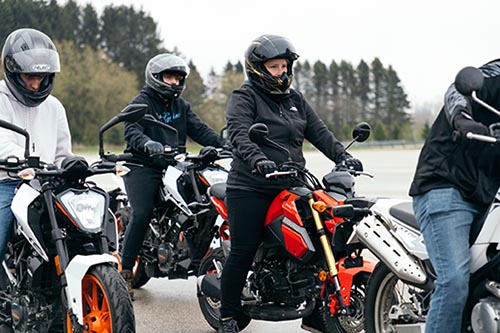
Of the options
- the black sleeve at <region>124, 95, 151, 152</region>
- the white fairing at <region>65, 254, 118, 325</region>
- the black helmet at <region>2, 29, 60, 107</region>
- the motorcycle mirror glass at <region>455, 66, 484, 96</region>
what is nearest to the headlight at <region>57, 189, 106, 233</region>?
the white fairing at <region>65, 254, 118, 325</region>

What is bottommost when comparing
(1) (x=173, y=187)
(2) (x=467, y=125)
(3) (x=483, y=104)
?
(1) (x=173, y=187)

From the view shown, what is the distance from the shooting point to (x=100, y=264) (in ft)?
16.4

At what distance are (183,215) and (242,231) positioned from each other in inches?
79.8

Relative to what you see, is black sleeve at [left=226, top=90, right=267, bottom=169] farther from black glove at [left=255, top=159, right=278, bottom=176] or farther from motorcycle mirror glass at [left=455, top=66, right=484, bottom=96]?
motorcycle mirror glass at [left=455, top=66, right=484, bottom=96]

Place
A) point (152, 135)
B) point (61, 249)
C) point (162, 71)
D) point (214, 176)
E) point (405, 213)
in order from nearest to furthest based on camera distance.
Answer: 1. point (405, 213)
2. point (61, 249)
3. point (214, 176)
4. point (162, 71)
5. point (152, 135)

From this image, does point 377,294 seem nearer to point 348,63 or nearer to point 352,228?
point 352,228

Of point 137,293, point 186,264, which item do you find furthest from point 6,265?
point 137,293

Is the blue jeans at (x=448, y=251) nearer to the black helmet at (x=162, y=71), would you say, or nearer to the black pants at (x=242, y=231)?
the black pants at (x=242, y=231)

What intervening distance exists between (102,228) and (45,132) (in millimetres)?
1083

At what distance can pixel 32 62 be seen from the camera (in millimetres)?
5551

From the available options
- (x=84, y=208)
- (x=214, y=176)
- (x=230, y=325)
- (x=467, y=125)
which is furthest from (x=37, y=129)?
(x=467, y=125)

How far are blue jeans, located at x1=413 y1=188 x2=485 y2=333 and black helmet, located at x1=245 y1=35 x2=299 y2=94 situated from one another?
187cm

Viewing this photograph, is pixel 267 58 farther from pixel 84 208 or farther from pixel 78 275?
pixel 78 275

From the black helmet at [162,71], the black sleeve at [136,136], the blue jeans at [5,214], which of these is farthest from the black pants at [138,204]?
the blue jeans at [5,214]
